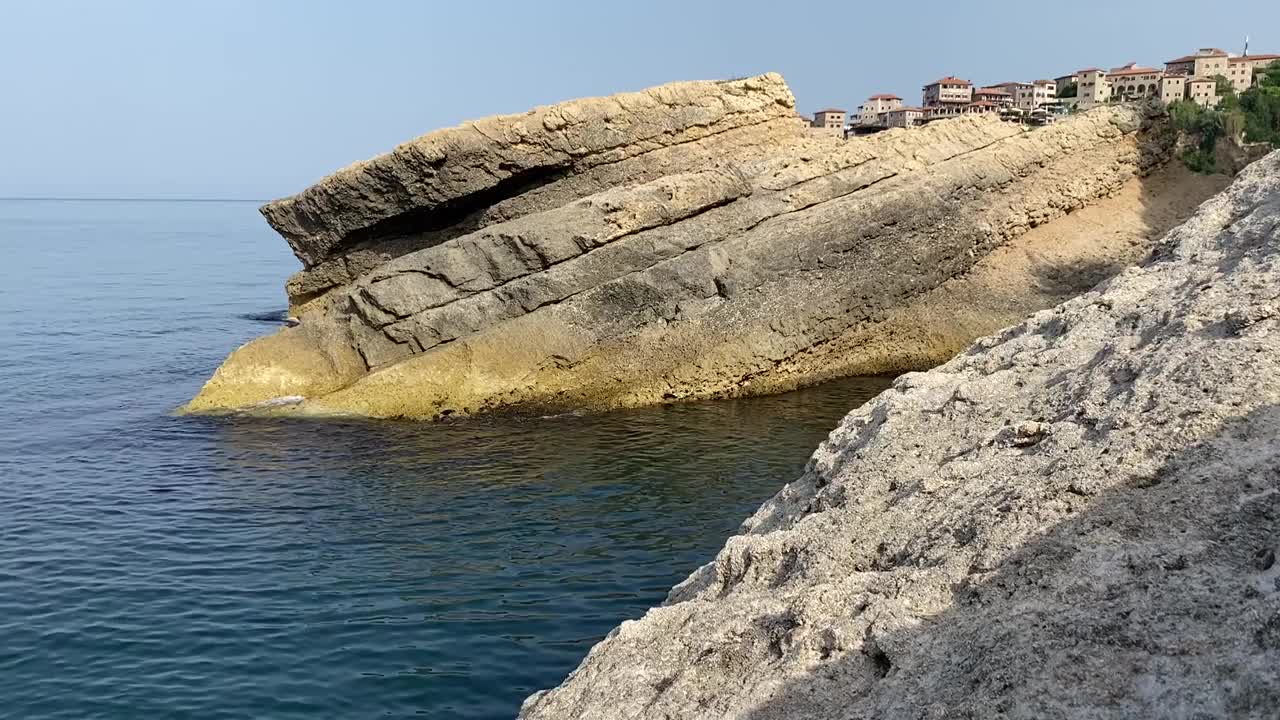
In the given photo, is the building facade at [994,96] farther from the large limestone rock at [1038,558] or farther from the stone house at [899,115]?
the large limestone rock at [1038,558]

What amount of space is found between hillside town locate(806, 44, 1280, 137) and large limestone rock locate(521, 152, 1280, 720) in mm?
30385

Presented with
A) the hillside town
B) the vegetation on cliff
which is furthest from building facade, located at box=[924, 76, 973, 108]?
the vegetation on cliff

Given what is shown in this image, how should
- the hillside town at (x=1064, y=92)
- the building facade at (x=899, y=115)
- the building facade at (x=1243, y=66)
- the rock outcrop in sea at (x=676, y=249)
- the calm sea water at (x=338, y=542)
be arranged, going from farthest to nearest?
the building facade at (x=899, y=115)
the building facade at (x=1243, y=66)
the hillside town at (x=1064, y=92)
the rock outcrop in sea at (x=676, y=249)
the calm sea water at (x=338, y=542)

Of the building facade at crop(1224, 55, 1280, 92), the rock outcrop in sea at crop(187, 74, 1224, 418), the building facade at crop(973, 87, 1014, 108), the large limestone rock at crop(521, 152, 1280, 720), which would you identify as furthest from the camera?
the building facade at crop(973, 87, 1014, 108)

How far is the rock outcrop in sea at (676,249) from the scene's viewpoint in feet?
93.6

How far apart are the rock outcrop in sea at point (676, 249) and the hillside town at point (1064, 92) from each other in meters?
6.53

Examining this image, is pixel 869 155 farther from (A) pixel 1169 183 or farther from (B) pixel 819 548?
(B) pixel 819 548

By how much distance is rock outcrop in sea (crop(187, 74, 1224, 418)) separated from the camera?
93.6 ft

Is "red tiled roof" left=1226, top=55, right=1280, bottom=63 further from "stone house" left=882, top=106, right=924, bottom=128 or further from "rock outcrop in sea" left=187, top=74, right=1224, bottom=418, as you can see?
"rock outcrop in sea" left=187, top=74, right=1224, bottom=418

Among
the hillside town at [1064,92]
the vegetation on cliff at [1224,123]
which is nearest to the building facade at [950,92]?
the hillside town at [1064,92]

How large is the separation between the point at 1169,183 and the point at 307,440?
28246 millimetres

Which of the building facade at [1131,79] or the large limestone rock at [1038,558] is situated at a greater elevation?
the building facade at [1131,79]

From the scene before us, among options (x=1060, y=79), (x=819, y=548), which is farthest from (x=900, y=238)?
(x=1060, y=79)

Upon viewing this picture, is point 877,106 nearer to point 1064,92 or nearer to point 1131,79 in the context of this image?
point 1064,92
